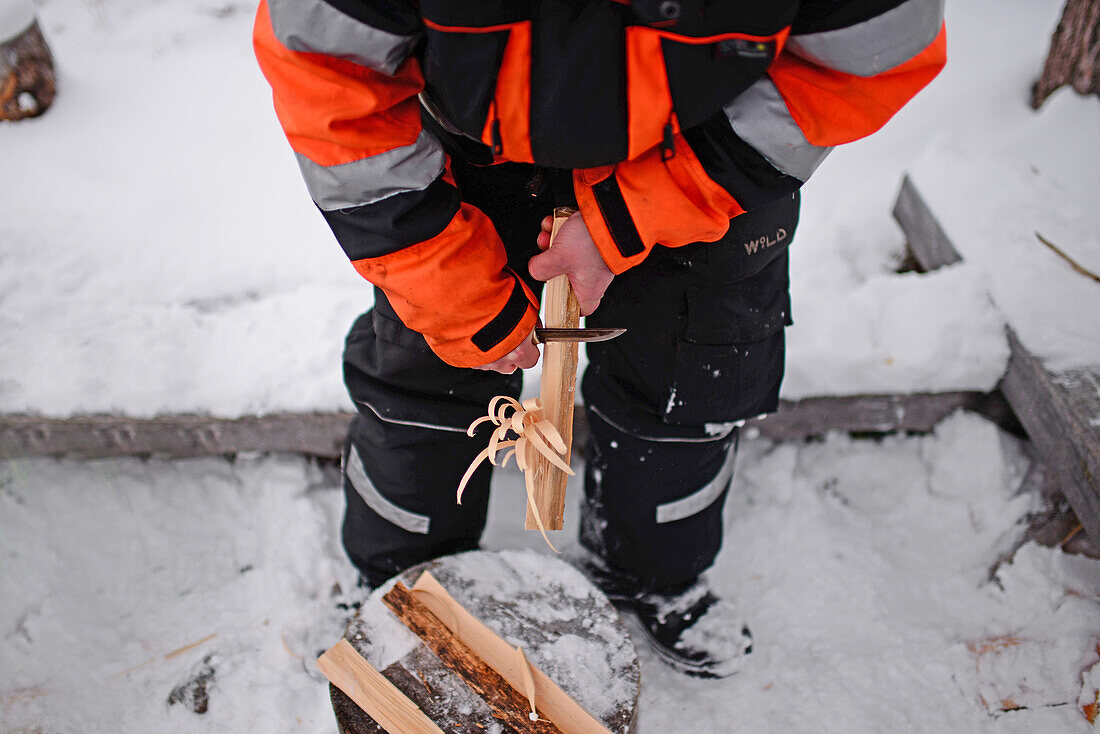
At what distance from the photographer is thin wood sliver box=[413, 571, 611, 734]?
109 centimetres

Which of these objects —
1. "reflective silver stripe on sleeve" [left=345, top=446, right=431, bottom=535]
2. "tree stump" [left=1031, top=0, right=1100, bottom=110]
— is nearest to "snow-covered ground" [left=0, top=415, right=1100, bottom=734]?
"reflective silver stripe on sleeve" [left=345, top=446, right=431, bottom=535]

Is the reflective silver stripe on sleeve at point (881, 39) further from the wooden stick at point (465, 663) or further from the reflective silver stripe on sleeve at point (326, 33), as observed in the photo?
the wooden stick at point (465, 663)

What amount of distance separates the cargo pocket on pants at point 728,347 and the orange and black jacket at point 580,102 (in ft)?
0.74

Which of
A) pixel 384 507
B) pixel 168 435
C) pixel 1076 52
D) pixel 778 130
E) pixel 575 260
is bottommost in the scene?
pixel 168 435

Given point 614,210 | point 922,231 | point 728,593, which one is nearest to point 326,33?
point 614,210

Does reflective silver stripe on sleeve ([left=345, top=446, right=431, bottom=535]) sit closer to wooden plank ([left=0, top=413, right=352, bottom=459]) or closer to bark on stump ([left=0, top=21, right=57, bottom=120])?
wooden plank ([left=0, top=413, right=352, bottom=459])

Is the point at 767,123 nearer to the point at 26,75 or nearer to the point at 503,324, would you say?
the point at 503,324

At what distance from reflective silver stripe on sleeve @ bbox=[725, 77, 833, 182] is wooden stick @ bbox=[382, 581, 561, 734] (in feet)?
3.21

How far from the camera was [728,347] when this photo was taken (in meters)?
1.28

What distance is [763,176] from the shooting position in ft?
3.25

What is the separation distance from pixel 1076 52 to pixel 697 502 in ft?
7.92

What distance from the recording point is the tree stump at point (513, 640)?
43.3 inches

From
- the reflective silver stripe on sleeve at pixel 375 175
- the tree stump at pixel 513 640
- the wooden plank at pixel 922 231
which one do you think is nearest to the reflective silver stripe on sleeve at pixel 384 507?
the tree stump at pixel 513 640

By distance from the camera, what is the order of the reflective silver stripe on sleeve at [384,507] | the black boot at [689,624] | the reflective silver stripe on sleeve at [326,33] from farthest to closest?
1. the black boot at [689,624]
2. the reflective silver stripe on sleeve at [384,507]
3. the reflective silver stripe on sleeve at [326,33]
